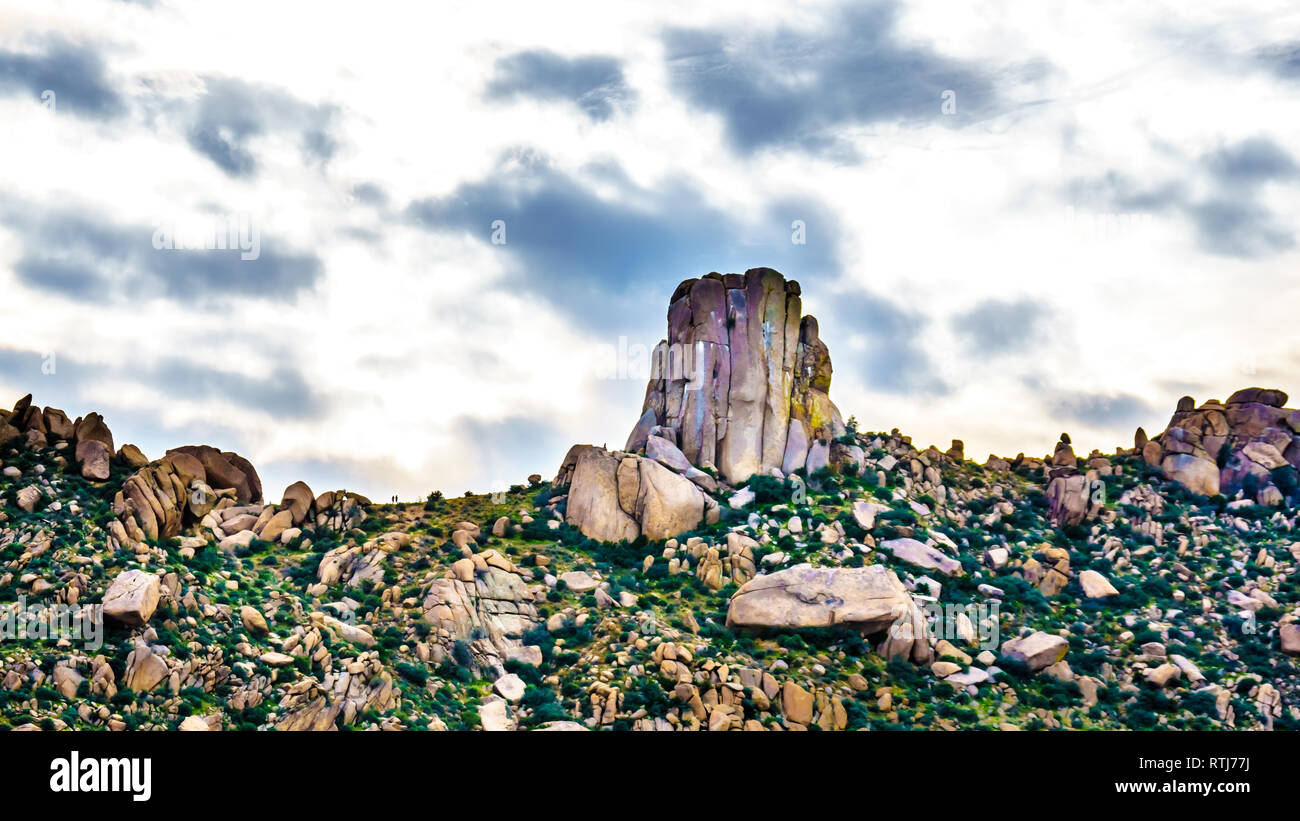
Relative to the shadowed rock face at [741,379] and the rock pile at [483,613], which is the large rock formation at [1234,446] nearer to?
the shadowed rock face at [741,379]

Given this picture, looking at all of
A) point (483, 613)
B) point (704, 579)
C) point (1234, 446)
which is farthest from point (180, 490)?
point (1234, 446)

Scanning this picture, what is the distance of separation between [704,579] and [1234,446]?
4821 cm

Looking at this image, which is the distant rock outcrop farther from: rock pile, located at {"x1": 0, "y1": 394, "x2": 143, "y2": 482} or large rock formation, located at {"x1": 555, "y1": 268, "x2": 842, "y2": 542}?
large rock formation, located at {"x1": 555, "y1": 268, "x2": 842, "y2": 542}

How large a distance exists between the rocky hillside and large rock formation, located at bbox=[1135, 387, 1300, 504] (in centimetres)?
21

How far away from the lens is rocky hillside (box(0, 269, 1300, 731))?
216 ft

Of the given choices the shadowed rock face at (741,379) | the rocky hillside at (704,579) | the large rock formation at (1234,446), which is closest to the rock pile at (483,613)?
the rocky hillside at (704,579)

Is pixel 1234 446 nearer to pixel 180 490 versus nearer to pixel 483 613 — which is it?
pixel 483 613

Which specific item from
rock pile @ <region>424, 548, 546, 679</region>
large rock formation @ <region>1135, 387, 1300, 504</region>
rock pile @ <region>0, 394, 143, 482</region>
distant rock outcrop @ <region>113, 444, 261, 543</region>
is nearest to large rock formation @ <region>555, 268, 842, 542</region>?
rock pile @ <region>424, 548, 546, 679</region>

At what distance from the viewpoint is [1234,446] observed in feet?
329

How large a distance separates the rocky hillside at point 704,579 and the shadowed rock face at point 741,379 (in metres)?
0.23

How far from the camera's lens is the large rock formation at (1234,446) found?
96.9 metres

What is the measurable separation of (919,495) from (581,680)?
122 ft
